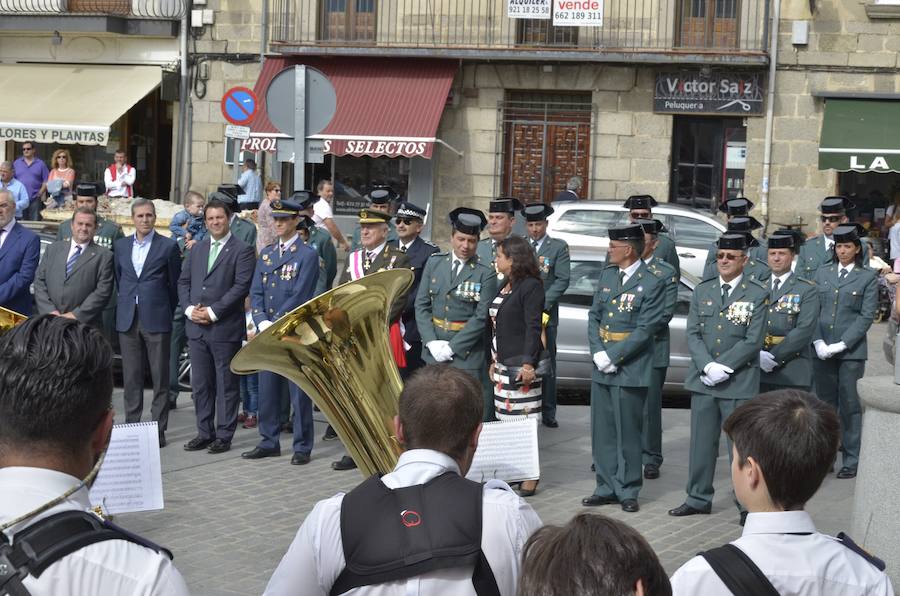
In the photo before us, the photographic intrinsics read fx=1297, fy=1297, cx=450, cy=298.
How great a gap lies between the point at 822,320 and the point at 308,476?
4.13 meters

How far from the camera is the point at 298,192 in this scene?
10930 mm

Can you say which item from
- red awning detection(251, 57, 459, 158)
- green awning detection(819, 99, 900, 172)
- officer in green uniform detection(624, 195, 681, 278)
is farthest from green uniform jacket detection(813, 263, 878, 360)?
red awning detection(251, 57, 459, 158)

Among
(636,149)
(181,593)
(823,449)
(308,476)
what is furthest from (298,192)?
(636,149)

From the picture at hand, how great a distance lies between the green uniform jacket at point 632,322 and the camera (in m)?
8.48

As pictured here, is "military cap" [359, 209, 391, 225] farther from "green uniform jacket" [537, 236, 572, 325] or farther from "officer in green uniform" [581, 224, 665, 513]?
"officer in green uniform" [581, 224, 665, 513]

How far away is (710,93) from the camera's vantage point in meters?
23.0

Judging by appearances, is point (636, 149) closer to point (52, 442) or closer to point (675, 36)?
point (675, 36)

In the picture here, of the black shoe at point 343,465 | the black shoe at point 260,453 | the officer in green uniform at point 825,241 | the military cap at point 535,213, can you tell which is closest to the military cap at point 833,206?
the officer in green uniform at point 825,241

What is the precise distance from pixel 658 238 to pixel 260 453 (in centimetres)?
369

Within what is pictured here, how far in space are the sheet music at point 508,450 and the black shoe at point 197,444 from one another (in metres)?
5.35

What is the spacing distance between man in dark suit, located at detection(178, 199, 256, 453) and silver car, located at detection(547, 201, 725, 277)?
24.6 ft

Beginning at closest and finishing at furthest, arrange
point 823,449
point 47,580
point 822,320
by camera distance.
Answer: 1. point 47,580
2. point 823,449
3. point 822,320

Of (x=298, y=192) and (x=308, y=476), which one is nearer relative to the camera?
(x=308, y=476)

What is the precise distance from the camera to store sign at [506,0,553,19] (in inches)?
914
